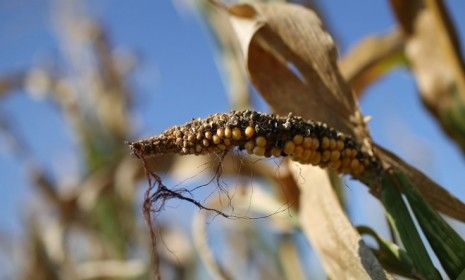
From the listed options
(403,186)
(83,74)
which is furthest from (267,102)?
(83,74)

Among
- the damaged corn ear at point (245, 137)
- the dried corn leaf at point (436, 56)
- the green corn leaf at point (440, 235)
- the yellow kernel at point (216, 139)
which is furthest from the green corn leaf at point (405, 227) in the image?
the dried corn leaf at point (436, 56)

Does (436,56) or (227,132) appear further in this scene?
(436,56)

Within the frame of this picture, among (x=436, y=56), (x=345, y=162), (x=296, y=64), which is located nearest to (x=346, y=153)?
(x=345, y=162)

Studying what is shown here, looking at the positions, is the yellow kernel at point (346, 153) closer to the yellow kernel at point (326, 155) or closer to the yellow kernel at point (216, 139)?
the yellow kernel at point (326, 155)

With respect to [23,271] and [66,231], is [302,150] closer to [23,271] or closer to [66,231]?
[66,231]

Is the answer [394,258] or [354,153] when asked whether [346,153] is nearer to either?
[354,153]

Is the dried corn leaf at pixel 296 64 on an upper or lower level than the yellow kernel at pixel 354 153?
upper

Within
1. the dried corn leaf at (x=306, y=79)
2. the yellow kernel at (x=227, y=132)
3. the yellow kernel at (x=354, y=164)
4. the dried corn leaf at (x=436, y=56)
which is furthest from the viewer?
the dried corn leaf at (x=436, y=56)
